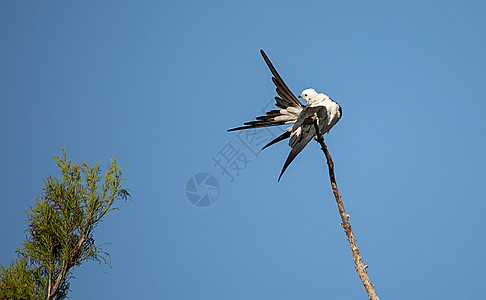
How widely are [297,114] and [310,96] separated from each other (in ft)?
0.98

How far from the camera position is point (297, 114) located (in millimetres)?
4746

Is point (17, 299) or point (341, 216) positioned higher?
point (341, 216)

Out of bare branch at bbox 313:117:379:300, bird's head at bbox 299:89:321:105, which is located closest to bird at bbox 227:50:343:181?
bird's head at bbox 299:89:321:105

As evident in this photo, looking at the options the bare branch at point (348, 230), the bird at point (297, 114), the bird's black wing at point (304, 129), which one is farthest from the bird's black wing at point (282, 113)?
the bare branch at point (348, 230)

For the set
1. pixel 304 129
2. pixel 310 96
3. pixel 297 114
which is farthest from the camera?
pixel 310 96

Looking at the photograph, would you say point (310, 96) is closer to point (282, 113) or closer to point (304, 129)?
point (282, 113)

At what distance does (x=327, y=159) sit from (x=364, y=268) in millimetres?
1061

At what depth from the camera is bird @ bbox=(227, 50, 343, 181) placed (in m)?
4.41

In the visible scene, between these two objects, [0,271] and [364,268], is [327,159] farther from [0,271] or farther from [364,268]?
[0,271]

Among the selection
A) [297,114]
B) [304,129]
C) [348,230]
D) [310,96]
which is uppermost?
[310,96]

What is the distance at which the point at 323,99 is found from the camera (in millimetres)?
4738

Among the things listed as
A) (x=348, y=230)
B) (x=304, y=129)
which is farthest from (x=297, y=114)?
(x=348, y=230)

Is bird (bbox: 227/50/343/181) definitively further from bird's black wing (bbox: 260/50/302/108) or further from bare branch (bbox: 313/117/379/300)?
bare branch (bbox: 313/117/379/300)

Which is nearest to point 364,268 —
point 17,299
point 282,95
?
point 282,95
